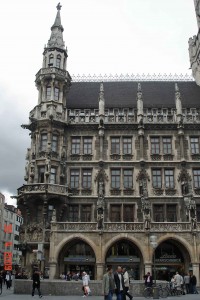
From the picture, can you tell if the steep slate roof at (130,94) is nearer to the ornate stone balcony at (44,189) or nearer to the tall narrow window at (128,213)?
the ornate stone balcony at (44,189)

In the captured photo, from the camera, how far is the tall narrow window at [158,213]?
3055cm

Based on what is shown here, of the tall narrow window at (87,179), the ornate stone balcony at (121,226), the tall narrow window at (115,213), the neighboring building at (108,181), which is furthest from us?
the tall narrow window at (87,179)

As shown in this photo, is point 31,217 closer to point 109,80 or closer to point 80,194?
point 80,194

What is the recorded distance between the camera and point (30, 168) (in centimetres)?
3184

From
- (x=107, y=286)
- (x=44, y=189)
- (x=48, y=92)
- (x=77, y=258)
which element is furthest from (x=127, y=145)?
(x=107, y=286)

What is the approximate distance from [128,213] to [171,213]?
144 inches

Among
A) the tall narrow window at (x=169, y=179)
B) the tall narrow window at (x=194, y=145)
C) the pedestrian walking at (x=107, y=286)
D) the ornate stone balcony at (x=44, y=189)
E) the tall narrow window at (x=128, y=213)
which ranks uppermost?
the tall narrow window at (x=194, y=145)

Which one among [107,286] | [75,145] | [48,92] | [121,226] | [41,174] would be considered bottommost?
[107,286]

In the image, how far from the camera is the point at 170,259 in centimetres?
2906

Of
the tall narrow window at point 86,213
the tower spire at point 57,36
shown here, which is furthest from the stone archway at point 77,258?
the tower spire at point 57,36

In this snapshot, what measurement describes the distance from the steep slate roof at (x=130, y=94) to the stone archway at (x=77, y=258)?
13134 mm

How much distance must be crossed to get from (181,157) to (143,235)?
806cm

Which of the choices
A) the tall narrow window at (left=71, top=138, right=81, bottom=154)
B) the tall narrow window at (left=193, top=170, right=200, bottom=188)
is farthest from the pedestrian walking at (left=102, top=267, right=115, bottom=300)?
the tall narrow window at (left=71, top=138, right=81, bottom=154)

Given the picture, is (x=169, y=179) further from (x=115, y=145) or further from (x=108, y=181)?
(x=115, y=145)
